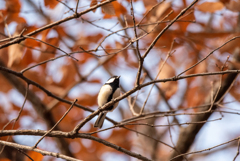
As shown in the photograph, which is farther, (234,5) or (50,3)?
(234,5)

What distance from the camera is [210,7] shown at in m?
3.08

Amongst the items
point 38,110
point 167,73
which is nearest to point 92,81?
point 38,110

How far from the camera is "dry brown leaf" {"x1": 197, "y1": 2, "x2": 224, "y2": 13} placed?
9.99 ft

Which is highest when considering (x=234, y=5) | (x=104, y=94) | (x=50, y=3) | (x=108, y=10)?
(x=234, y=5)

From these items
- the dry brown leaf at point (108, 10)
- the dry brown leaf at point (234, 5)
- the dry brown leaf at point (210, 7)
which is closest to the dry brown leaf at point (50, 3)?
the dry brown leaf at point (108, 10)

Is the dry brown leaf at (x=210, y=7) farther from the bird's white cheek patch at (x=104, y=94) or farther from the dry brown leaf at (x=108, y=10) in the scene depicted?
the bird's white cheek patch at (x=104, y=94)

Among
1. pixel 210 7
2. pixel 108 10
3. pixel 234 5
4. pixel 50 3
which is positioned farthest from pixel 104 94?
pixel 234 5

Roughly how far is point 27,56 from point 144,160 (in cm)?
289

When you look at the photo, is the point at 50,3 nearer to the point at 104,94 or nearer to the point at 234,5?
the point at 104,94

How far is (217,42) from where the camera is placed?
470 cm

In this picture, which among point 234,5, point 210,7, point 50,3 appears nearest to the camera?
point 50,3

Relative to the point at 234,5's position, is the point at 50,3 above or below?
below

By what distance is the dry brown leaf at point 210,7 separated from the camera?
120 inches

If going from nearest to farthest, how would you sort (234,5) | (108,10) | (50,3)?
(108,10), (50,3), (234,5)
